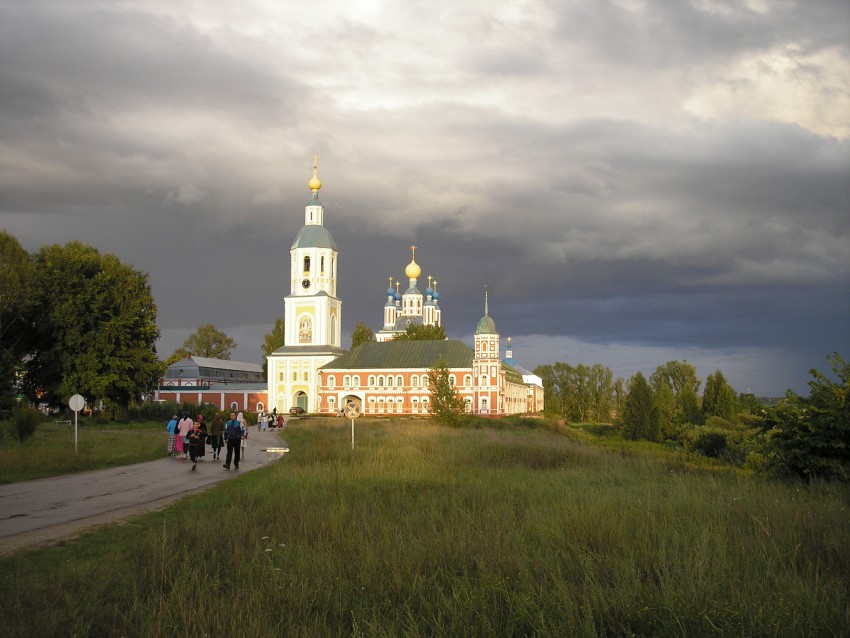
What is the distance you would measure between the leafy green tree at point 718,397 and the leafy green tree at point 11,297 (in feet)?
140

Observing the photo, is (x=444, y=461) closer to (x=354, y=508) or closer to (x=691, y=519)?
(x=354, y=508)

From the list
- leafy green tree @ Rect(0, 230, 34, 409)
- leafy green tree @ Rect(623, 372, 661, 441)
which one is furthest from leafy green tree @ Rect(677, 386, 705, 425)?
leafy green tree @ Rect(0, 230, 34, 409)

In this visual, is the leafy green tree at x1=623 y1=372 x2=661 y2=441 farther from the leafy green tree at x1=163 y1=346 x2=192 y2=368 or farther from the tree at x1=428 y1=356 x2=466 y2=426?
the leafy green tree at x1=163 y1=346 x2=192 y2=368

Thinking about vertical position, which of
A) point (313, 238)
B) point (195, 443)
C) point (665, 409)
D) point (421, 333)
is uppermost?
point (313, 238)

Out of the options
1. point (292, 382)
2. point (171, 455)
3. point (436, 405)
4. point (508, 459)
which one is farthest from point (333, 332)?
point (508, 459)

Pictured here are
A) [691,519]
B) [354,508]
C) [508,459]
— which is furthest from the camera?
[508,459]

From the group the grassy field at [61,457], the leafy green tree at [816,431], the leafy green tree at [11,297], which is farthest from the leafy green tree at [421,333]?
the leafy green tree at [816,431]

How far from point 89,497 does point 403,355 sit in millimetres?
70785

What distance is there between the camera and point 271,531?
994cm

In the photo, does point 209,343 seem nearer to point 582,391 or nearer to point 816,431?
point 582,391

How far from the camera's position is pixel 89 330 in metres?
48.3

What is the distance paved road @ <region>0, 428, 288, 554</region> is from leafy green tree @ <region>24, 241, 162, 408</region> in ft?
87.5

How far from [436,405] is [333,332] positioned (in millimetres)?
46654

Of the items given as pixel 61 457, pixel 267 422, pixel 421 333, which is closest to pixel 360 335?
pixel 421 333
